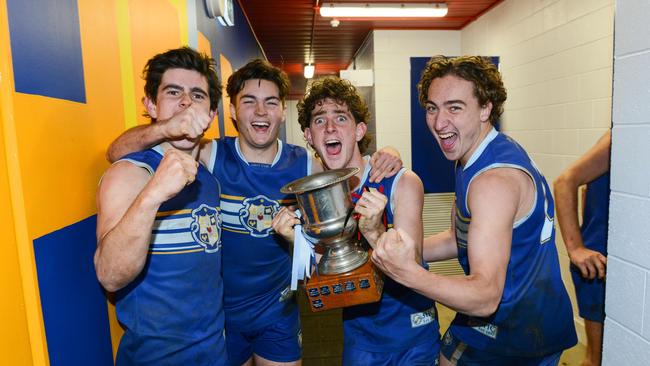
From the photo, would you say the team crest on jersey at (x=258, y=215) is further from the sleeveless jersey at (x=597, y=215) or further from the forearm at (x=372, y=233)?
the sleeveless jersey at (x=597, y=215)

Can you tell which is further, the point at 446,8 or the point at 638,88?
the point at 446,8

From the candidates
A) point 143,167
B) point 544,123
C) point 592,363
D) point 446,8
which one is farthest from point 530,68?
point 143,167

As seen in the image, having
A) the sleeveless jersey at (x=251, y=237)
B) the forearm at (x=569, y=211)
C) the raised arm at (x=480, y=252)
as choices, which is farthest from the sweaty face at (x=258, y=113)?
the forearm at (x=569, y=211)

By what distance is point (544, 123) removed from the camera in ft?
14.9

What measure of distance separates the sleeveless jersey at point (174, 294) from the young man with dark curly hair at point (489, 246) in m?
0.71

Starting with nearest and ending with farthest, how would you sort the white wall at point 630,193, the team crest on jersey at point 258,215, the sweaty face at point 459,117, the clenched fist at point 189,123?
the white wall at point 630,193 < the clenched fist at point 189,123 < the sweaty face at point 459,117 < the team crest on jersey at point 258,215

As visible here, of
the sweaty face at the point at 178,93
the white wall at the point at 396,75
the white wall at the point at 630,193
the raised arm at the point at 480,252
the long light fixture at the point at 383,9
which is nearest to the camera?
the white wall at the point at 630,193

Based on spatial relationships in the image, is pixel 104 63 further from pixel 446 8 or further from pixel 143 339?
pixel 446 8

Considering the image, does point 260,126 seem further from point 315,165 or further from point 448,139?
point 448,139

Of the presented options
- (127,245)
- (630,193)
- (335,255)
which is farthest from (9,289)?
(630,193)

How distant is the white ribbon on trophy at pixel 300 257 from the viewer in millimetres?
1678

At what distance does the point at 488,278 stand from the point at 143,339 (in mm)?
1270

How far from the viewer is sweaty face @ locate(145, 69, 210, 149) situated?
A: 1.74 meters

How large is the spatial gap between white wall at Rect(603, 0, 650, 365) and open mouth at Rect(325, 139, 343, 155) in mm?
1199
